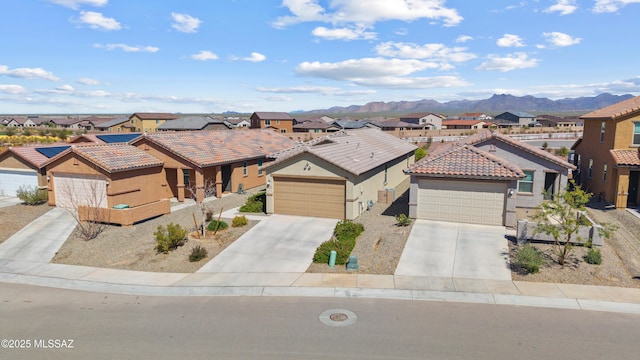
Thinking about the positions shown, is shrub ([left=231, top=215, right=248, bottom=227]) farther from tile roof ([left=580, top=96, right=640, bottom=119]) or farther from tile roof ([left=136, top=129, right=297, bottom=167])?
tile roof ([left=580, top=96, right=640, bottom=119])

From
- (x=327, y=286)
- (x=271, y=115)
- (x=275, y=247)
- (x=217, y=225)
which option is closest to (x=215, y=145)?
(x=217, y=225)

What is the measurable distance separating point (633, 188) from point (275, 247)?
20.7 meters

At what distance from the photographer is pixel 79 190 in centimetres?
2464

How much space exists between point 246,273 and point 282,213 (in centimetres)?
847

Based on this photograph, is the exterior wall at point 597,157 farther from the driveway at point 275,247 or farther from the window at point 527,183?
the driveway at point 275,247

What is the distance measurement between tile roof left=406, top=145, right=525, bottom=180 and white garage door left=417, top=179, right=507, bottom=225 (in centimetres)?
54

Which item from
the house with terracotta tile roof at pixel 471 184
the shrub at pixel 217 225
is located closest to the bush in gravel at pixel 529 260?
the house with terracotta tile roof at pixel 471 184

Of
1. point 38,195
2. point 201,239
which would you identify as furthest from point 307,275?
point 38,195

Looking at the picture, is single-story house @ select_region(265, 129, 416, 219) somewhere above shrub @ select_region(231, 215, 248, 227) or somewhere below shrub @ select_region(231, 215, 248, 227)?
above

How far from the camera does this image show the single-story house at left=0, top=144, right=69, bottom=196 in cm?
2892

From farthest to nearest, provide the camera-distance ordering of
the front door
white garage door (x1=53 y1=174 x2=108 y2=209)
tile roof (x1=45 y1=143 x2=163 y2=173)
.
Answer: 1. white garage door (x1=53 y1=174 x2=108 y2=209)
2. the front door
3. tile roof (x1=45 y1=143 x2=163 y2=173)

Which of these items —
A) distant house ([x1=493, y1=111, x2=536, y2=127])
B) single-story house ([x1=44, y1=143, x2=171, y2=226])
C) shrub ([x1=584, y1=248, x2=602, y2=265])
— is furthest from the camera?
distant house ([x1=493, y1=111, x2=536, y2=127])

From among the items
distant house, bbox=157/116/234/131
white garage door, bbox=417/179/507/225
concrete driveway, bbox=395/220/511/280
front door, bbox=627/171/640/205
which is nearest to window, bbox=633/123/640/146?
front door, bbox=627/171/640/205

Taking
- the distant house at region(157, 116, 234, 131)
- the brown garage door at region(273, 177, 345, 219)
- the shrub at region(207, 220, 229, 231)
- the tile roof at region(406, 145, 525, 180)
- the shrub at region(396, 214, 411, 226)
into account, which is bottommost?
the shrub at region(207, 220, 229, 231)
